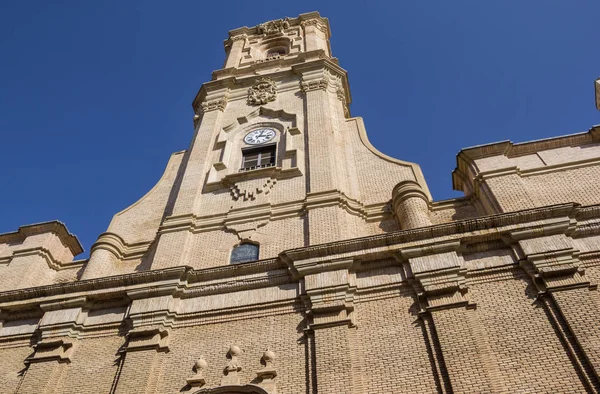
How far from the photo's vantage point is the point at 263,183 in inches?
581

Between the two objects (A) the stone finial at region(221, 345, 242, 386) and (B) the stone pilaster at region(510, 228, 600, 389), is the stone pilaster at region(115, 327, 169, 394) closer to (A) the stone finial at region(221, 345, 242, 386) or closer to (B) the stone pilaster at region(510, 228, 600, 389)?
(A) the stone finial at region(221, 345, 242, 386)

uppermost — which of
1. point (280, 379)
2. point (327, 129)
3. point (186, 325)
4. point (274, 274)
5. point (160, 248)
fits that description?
point (327, 129)

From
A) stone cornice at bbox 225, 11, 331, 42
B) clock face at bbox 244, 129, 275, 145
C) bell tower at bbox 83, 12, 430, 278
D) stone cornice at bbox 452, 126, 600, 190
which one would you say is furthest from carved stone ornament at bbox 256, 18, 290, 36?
stone cornice at bbox 452, 126, 600, 190

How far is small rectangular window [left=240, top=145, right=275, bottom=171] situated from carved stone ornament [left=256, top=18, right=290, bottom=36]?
12.1 m

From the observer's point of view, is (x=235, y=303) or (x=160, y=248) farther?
(x=160, y=248)

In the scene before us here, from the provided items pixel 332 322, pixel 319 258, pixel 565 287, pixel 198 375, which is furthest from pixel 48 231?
pixel 565 287

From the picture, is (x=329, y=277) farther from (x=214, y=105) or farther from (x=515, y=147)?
(x=214, y=105)

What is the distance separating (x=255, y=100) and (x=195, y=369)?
39.3 ft

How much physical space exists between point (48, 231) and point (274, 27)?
1709 cm

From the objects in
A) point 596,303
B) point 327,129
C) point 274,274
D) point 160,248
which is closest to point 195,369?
point 274,274

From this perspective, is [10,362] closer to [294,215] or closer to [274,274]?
[274,274]

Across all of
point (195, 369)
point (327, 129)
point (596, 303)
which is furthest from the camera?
point (327, 129)

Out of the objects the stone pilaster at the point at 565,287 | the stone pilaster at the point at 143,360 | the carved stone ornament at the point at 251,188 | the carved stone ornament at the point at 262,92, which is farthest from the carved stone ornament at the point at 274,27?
the stone pilaster at the point at 143,360

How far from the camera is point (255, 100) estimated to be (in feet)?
63.1
